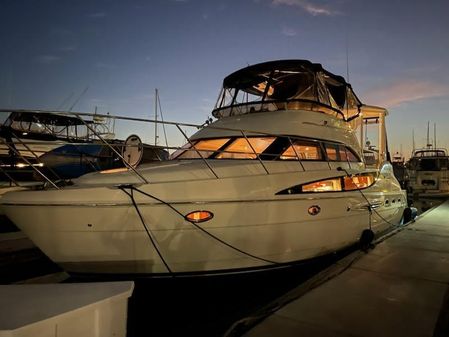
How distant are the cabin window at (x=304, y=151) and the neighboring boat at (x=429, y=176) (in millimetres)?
15291

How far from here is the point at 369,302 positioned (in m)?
3.70

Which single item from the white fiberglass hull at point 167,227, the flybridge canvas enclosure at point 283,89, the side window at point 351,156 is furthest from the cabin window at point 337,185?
the flybridge canvas enclosure at point 283,89

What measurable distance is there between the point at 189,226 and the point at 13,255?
4.07 m

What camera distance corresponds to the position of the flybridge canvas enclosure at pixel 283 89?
6645 mm

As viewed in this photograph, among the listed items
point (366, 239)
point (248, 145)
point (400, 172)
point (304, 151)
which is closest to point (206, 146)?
point (248, 145)

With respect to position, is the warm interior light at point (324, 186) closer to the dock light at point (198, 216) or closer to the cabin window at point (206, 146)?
the dock light at point (198, 216)

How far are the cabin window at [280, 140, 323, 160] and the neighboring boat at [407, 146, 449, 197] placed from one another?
15.3 metres

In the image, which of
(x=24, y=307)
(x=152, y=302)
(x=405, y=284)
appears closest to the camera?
(x=24, y=307)

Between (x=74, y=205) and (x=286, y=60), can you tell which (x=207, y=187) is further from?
(x=286, y=60)

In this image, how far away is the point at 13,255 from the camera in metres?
6.32

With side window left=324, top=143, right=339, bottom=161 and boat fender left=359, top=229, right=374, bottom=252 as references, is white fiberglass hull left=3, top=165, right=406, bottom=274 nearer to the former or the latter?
side window left=324, top=143, right=339, bottom=161

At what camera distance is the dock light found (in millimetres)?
4273

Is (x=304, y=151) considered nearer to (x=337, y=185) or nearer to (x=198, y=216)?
(x=337, y=185)

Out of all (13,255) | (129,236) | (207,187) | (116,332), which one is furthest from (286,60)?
(13,255)
